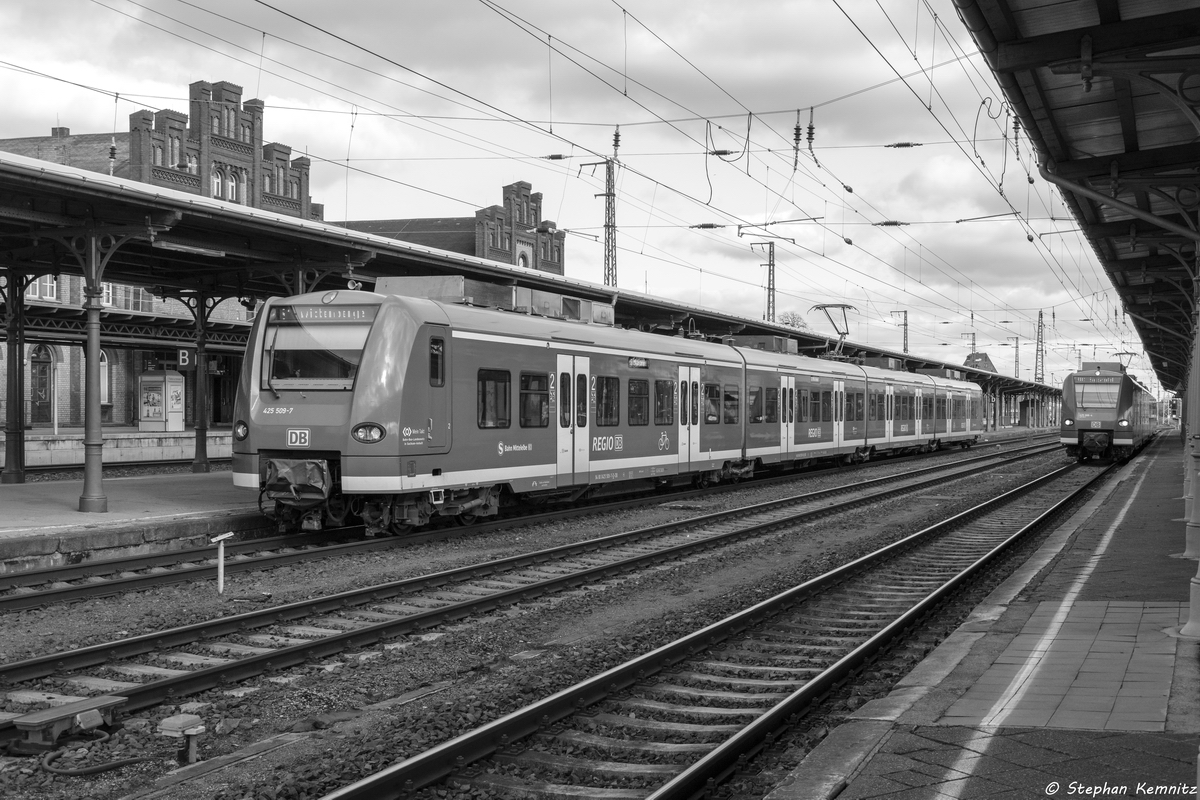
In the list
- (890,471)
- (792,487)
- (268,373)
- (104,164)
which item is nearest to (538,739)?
(268,373)

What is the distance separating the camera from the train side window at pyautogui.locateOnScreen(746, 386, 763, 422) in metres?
23.5

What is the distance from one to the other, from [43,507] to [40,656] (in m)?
8.94

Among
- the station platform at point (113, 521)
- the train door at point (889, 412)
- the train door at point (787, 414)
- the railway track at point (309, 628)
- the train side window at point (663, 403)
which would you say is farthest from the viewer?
the train door at point (889, 412)

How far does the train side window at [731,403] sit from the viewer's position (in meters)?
22.2

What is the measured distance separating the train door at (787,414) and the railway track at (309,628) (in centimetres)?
1161

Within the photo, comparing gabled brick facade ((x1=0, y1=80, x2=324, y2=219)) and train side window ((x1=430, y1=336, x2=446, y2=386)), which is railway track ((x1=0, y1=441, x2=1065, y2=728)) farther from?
gabled brick facade ((x1=0, y1=80, x2=324, y2=219))

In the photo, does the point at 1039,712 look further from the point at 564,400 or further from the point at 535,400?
the point at 564,400

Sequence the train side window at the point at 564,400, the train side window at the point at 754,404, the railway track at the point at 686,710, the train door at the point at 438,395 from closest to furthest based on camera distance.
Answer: the railway track at the point at 686,710 < the train door at the point at 438,395 < the train side window at the point at 564,400 < the train side window at the point at 754,404

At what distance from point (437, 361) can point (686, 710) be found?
7.71 m

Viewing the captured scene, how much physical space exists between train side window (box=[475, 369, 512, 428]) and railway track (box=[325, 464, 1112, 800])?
5370mm

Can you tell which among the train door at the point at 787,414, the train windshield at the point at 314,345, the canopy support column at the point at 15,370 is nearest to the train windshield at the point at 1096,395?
the train door at the point at 787,414

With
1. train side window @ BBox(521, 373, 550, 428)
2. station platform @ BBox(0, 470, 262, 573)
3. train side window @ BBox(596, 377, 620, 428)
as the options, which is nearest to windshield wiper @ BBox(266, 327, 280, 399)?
station platform @ BBox(0, 470, 262, 573)

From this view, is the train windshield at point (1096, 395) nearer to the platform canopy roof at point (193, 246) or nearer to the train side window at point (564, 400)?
the platform canopy roof at point (193, 246)

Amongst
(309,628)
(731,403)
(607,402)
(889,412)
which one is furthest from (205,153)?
(309,628)
